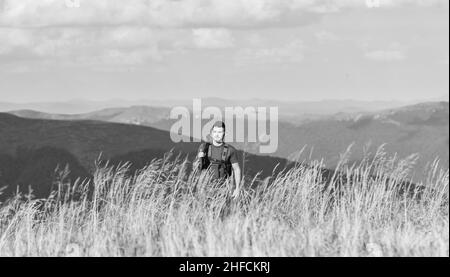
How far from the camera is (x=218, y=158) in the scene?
352 inches

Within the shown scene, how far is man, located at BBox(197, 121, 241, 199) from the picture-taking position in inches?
349

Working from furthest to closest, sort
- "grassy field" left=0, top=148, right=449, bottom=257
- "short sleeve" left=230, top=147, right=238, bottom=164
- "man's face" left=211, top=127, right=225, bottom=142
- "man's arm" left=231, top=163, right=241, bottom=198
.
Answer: "short sleeve" left=230, top=147, right=238, bottom=164 → "man's face" left=211, top=127, right=225, bottom=142 → "man's arm" left=231, top=163, right=241, bottom=198 → "grassy field" left=0, top=148, right=449, bottom=257

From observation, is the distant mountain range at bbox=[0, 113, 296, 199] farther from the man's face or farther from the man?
the man's face

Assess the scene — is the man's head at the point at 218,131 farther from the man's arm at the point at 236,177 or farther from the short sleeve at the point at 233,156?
the man's arm at the point at 236,177

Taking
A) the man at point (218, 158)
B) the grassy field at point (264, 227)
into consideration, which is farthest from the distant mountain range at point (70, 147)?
the grassy field at point (264, 227)

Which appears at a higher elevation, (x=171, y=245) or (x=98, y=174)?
(x=98, y=174)

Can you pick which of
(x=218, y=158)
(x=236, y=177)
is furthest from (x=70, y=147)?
(x=236, y=177)

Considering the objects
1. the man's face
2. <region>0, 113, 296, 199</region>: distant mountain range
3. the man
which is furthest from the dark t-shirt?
<region>0, 113, 296, 199</region>: distant mountain range

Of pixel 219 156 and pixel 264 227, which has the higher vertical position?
pixel 219 156

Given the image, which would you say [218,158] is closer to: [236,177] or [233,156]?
[233,156]

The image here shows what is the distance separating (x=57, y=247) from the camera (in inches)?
278
